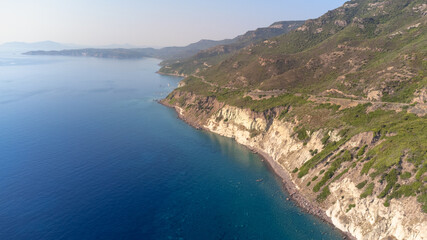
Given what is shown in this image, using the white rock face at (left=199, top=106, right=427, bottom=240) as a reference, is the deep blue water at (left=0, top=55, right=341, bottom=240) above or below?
below

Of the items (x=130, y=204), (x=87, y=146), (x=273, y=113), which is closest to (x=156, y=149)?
(x=87, y=146)

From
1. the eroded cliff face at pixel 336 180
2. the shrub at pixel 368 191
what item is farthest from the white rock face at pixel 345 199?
the shrub at pixel 368 191

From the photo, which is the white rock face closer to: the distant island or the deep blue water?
the distant island

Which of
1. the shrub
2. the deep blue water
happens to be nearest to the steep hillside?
the shrub

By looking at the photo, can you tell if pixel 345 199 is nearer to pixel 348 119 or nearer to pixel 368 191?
pixel 368 191

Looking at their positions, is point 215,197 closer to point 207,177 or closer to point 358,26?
point 207,177

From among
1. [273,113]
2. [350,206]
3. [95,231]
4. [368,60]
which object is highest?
[368,60]
